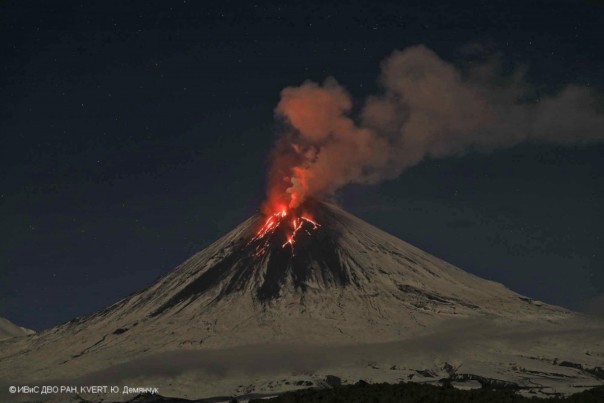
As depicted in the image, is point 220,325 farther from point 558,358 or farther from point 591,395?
point 591,395

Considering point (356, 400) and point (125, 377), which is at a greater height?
point (125, 377)

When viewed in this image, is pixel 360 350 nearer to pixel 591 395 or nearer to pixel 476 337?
pixel 476 337

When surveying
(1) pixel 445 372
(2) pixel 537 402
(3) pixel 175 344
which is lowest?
(2) pixel 537 402

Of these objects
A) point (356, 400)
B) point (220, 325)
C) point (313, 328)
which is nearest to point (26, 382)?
point (220, 325)

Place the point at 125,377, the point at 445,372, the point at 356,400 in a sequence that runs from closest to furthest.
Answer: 1. the point at 356,400
2. the point at 445,372
3. the point at 125,377

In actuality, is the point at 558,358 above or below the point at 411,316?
below

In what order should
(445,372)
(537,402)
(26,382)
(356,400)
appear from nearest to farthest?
(537,402) < (356,400) < (445,372) < (26,382)

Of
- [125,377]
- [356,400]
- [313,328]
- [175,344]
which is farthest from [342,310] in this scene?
[356,400]

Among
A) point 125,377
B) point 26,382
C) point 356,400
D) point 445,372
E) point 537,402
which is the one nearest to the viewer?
point 537,402

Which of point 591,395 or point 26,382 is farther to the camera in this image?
point 26,382
